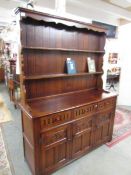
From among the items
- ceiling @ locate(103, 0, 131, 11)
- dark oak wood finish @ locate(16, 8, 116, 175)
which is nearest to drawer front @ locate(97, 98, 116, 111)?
dark oak wood finish @ locate(16, 8, 116, 175)

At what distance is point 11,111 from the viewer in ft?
12.9

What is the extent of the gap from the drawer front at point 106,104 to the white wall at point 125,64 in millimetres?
2348

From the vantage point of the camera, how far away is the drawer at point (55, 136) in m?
1.65

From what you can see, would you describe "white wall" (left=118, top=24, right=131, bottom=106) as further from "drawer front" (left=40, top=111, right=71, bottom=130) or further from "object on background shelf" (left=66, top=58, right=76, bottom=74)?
"drawer front" (left=40, top=111, right=71, bottom=130)

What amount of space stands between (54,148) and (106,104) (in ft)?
3.49

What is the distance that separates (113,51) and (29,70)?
563 cm

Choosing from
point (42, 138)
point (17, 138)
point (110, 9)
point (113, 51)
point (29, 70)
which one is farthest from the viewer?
point (113, 51)

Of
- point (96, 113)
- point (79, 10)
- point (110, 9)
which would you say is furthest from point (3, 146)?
point (110, 9)

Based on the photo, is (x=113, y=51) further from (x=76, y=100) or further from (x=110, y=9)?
(x=76, y=100)

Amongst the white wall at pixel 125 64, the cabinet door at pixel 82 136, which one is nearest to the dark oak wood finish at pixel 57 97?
the cabinet door at pixel 82 136

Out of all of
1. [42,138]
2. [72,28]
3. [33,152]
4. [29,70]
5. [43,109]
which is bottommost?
[33,152]

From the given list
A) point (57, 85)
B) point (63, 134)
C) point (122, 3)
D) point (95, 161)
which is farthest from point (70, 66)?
point (122, 3)

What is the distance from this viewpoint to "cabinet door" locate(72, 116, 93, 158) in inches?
76.4

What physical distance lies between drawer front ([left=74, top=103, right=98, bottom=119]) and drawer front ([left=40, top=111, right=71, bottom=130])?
13cm
